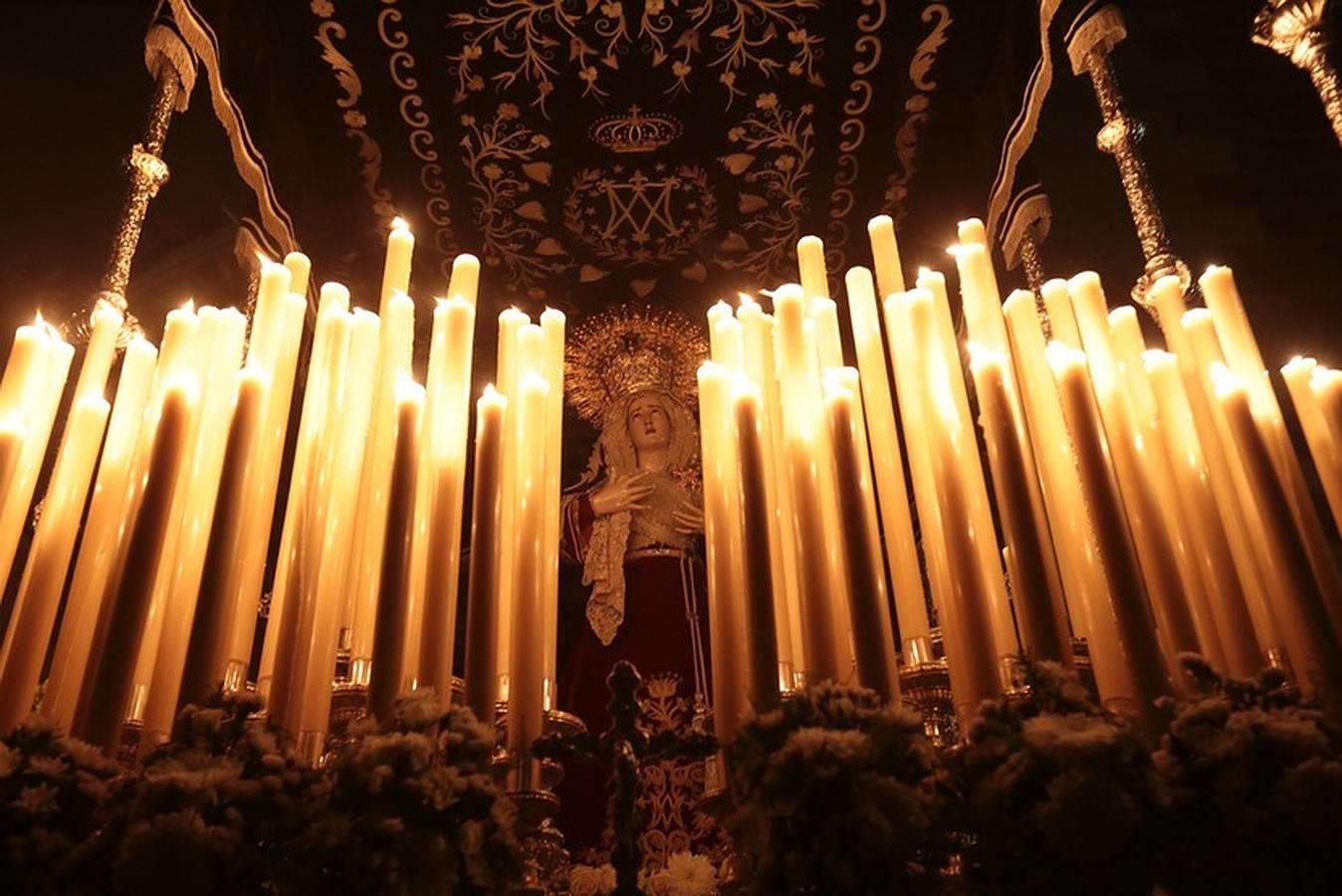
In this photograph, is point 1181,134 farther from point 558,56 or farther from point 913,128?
point 558,56

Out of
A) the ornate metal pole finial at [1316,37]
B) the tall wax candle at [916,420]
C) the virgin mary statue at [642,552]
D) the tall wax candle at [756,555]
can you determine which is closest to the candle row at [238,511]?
the tall wax candle at [756,555]

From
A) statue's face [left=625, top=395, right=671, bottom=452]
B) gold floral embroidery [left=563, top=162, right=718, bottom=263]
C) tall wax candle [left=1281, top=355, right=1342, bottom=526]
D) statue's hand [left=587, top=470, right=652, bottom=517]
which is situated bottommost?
tall wax candle [left=1281, top=355, right=1342, bottom=526]

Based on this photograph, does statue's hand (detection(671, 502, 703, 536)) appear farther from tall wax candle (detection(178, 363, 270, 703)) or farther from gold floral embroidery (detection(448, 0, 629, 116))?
tall wax candle (detection(178, 363, 270, 703))

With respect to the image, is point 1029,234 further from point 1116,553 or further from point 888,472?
point 1116,553

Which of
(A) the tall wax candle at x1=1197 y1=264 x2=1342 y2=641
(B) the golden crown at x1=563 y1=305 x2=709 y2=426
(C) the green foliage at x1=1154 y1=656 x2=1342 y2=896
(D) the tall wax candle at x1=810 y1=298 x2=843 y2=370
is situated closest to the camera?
(C) the green foliage at x1=1154 y1=656 x2=1342 y2=896

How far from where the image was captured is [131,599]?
5.29 feet

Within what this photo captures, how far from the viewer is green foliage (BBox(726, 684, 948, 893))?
129cm

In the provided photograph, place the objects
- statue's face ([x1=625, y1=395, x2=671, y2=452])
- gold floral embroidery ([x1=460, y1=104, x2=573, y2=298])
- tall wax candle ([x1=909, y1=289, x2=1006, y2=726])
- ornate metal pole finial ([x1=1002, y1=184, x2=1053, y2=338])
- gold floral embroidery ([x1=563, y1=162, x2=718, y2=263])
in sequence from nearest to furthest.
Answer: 1. tall wax candle ([x1=909, y1=289, x2=1006, y2=726])
2. ornate metal pole finial ([x1=1002, y1=184, x2=1053, y2=338])
3. gold floral embroidery ([x1=460, y1=104, x2=573, y2=298])
4. gold floral embroidery ([x1=563, y1=162, x2=718, y2=263])
5. statue's face ([x1=625, y1=395, x2=671, y2=452])

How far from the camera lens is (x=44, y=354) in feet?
7.00

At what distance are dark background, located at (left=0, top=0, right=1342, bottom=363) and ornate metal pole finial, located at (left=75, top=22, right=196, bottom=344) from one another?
149 cm

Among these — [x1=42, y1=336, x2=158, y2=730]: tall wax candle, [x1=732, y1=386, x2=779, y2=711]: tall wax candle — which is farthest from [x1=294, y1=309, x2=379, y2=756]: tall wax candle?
[x1=732, y1=386, x2=779, y2=711]: tall wax candle

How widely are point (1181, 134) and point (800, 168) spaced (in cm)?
258

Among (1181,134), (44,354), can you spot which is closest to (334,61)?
(44,354)

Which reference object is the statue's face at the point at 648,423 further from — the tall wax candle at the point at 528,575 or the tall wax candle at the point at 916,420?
the tall wax candle at the point at 916,420
